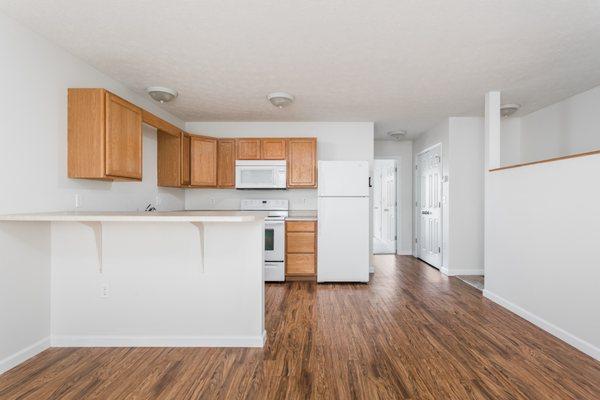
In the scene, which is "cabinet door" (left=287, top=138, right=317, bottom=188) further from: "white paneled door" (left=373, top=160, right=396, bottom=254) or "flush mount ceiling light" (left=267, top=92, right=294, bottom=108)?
"white paneled door" (left=373, top=160, right=396, bottom=254)

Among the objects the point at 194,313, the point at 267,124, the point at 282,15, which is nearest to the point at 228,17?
the point at 282,15

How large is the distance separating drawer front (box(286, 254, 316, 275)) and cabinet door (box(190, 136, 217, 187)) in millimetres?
1592

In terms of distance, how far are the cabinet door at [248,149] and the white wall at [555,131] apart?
3.80 m

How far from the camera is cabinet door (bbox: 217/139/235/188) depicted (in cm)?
467

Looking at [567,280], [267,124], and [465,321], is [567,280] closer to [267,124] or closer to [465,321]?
[465,321]

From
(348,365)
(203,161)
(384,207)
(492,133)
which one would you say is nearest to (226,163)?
(203,161)

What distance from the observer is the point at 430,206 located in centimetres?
545

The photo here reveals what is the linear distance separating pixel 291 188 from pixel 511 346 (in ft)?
10.7

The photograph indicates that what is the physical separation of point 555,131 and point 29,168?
5.61 meters

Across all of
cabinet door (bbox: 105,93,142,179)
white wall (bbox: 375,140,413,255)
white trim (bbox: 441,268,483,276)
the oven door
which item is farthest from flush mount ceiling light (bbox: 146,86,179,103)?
white trim (bbox: 441,268,483,276)

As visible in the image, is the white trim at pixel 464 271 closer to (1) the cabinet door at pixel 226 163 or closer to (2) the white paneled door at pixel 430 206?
(2) the white paneled door at pixel 430 206

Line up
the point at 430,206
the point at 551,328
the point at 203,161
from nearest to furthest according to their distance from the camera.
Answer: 1. the point at 551,328
2. the point at 203,161
3. the point at 430,206

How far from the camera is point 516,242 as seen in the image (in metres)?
3.13

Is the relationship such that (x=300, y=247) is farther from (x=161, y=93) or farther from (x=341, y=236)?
(x=161, y=93)
